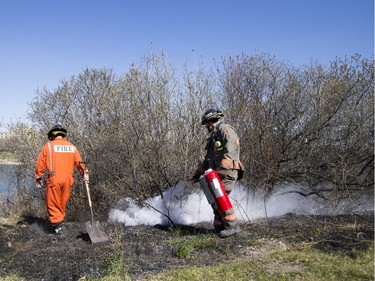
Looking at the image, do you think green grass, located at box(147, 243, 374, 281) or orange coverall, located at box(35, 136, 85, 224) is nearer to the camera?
green grass, located at box(147, 243, 374, 281)

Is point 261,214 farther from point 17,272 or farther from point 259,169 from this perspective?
point 17,272

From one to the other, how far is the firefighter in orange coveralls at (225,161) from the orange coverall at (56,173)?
2425mm

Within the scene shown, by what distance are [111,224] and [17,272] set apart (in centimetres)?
237

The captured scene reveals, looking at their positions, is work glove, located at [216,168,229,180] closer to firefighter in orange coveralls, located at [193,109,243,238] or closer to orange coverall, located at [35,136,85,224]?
firefighter in orange coveralls, located at [193,109,243,238]

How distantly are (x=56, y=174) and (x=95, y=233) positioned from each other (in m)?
1.32

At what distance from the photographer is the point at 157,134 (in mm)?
8312

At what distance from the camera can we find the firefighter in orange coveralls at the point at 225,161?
17.2 feet

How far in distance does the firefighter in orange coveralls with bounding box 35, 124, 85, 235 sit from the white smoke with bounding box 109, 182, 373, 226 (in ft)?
4.12

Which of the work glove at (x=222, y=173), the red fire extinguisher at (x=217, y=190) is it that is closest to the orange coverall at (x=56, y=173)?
the red fire extinguisher at (x=217, y=190)

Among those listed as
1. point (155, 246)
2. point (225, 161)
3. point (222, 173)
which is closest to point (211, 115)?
point (225, 161)

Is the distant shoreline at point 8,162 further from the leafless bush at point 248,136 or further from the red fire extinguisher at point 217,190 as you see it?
the red fire extinguisher at point 217,190

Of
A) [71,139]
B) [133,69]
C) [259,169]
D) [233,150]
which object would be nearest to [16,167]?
[71,139]

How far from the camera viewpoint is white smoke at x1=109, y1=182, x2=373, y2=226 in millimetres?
6789

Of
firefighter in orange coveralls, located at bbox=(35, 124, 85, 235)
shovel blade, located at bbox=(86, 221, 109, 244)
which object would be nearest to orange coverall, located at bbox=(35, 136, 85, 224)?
firefighter in orange coveralls, located at bbox=(35, 124, 85, 235)
